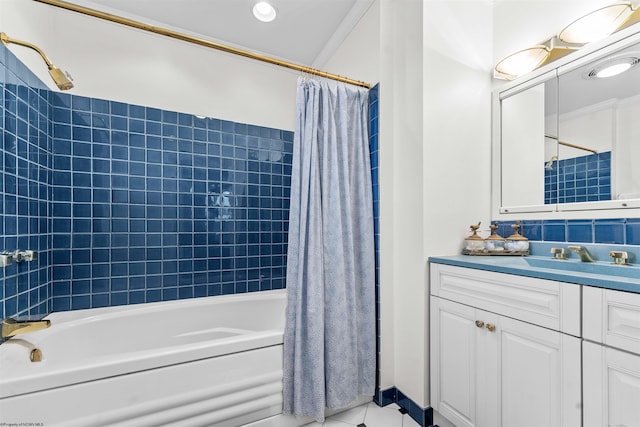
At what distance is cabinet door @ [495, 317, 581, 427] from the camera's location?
0.92 meters

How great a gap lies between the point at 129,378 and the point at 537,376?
157cm

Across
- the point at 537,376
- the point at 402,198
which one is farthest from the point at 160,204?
the point at 537,376

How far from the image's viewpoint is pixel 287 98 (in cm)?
246

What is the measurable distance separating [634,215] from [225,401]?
196 cm

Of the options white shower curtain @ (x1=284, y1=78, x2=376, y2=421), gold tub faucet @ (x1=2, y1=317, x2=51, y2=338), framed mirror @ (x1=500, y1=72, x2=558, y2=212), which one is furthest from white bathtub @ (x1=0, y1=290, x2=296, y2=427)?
framed mirror @ (x1=500, y1=72, x2=558, y2=212)

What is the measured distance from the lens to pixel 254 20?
200 cm

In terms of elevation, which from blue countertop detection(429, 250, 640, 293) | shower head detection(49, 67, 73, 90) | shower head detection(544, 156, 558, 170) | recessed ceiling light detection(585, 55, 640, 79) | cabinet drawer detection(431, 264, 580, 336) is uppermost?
recessed ceiling light detection(585, 55, 640, 79)

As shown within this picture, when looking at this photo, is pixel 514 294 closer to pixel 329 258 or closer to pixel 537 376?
pixel 537 376

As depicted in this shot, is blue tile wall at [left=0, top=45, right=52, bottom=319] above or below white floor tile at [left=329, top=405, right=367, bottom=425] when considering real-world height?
above

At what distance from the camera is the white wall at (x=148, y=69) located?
162 centimetres

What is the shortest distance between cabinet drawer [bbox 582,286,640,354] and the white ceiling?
194 centimetres

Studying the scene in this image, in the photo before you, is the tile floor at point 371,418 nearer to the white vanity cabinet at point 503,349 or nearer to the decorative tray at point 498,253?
the white vanity cabinet at point 503,349

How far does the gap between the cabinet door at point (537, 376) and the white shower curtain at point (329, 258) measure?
67cm

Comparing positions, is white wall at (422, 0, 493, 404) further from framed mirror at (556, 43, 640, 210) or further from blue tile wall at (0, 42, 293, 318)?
blue tile wall at (0, 42, 293, 318)
